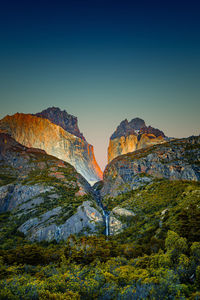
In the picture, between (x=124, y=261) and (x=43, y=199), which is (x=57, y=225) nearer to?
(x=43, y=199)

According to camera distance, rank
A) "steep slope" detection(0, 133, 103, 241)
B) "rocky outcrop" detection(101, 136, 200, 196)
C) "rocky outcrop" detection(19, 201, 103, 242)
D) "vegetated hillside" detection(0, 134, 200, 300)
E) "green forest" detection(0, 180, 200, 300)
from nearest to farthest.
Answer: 1. "green forest" detection(0, 180, 200, 300)
2. "vegetated hillside" detection(0, 134, 200, 300)
3. "rocky outcrop" detection(19, 201, 103, 242)
4. "steep slope" detection(0, 133, 103, 241)
5. "rocky outcrop" detection(101, 136, 200, 196)

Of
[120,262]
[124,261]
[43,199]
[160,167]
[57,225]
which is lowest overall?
Result: [124,261]

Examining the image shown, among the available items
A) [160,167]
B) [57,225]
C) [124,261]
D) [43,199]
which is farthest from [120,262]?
[160,167]

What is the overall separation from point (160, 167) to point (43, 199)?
89.6 metres

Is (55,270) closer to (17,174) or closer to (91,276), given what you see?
(91,276)

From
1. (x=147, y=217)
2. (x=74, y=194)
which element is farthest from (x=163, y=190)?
(x=74, y=194)

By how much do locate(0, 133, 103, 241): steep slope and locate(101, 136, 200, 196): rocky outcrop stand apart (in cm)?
3314

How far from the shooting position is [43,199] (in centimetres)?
12681

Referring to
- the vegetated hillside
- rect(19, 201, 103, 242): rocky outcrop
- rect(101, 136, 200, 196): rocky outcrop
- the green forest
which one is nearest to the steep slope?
rect(19, 201, 103, 242): rocky outcrop

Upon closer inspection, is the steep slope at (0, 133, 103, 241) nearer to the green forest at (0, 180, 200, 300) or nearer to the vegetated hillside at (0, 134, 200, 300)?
the green forest at (0, 180, 200, 300)

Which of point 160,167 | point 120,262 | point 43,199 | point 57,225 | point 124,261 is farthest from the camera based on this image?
point 160,167

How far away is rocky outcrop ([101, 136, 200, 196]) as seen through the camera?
142m

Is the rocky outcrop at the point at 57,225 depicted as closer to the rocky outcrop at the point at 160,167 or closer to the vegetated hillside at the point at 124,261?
the vegetated hillside at the point at 124,261

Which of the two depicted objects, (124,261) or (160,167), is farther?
(160,167)
